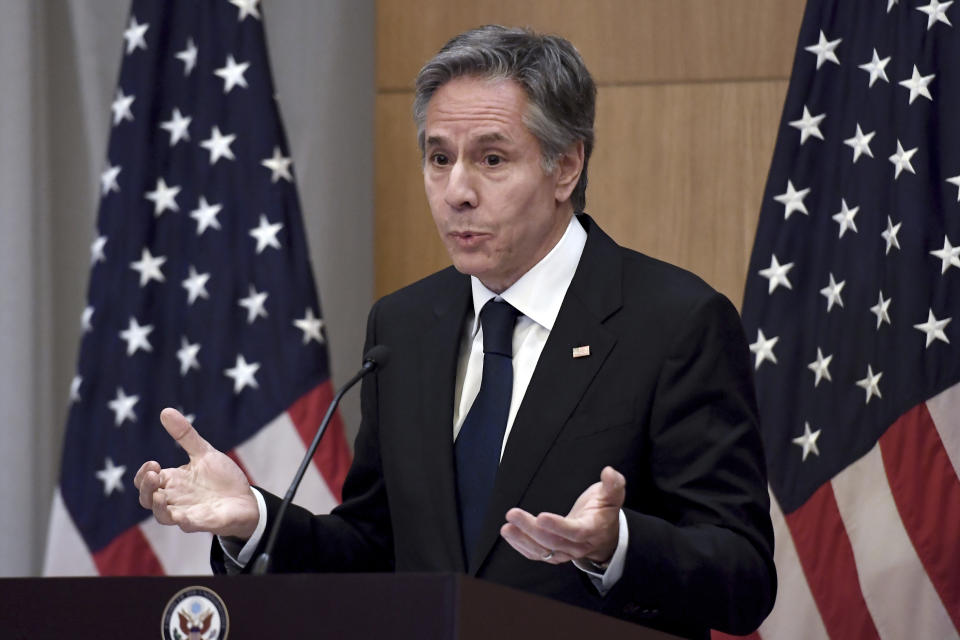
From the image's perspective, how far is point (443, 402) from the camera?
253cm

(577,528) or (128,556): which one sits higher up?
(577,528)

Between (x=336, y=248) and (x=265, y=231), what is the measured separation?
32 centimetres

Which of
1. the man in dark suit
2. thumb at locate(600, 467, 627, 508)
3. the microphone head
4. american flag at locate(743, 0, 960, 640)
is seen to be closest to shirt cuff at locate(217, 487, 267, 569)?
the man in dark suit

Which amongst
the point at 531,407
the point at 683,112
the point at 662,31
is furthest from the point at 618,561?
the point at 662,31

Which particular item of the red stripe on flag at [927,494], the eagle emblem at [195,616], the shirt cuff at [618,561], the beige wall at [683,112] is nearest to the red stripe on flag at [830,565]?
the red stripe on flag at [927,494]

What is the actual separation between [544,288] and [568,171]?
26 cm

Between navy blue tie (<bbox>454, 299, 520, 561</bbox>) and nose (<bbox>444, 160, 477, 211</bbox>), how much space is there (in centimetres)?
24

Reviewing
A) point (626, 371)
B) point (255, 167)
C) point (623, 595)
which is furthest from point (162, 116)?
point (623, 595)

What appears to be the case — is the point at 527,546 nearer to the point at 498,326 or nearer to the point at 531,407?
the point at 531,407

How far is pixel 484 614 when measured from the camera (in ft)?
4.92

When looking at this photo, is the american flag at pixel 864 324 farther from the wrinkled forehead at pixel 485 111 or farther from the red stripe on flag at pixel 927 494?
the wrinkled forehead at pixel 485 111

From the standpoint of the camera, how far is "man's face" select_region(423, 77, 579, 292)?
253cm

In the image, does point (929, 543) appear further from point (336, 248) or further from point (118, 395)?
point (118, 395)

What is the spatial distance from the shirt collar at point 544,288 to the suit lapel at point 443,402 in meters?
0.06
